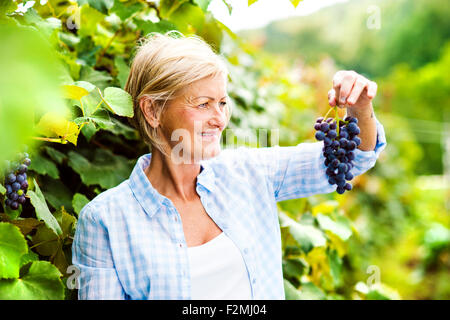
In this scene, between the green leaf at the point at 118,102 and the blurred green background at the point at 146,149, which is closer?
the blurred green background at the point at 146,149

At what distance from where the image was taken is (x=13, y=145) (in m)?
0.33

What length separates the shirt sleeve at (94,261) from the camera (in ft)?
3.13

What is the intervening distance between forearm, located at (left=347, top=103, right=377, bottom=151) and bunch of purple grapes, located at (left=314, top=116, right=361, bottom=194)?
0.03m

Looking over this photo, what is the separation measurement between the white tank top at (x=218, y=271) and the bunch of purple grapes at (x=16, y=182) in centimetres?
39

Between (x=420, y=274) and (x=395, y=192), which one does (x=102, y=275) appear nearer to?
(x=420, y=274)

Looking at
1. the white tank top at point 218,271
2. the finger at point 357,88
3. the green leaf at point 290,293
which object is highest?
the finger at point 357,88

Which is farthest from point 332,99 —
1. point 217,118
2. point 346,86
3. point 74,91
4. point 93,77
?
point 93,77

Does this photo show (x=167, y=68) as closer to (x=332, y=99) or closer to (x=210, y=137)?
(x=210, y=137)

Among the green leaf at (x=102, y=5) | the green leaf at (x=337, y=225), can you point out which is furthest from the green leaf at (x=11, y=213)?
the green leaf at (x=337, y=225)

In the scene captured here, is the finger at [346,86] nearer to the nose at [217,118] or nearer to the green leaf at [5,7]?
the nose at [217,118]

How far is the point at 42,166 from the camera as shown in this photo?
3.85 ft

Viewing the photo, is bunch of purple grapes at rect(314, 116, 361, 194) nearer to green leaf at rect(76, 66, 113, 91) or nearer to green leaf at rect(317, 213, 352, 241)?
green leaf at rect(317, 213, 352, 241)

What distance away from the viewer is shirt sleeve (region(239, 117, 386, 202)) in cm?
118

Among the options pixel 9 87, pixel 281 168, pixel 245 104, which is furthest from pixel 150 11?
pixel 9 87
